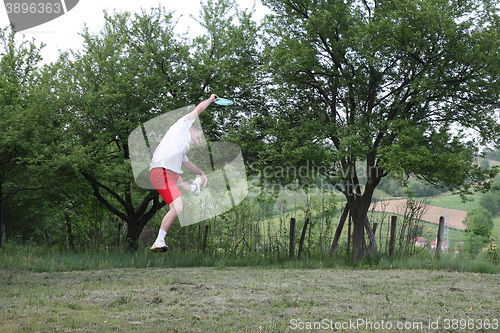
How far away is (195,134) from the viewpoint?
307cm

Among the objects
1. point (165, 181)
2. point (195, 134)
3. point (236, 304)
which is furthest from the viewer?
point (236, 304)

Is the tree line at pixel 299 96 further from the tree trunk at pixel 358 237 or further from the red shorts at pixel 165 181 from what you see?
the red shorts at pixel 165 181

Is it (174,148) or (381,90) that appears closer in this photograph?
(174,148)

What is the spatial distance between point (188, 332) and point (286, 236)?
1138 centimetres

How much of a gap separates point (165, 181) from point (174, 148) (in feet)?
0.71

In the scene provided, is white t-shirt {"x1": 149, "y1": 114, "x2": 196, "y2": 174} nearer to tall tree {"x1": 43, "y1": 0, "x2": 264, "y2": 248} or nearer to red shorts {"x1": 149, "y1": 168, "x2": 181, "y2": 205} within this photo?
red shorts {"x1": 149, "y1": 168, "x2": 181, "y2": 205}

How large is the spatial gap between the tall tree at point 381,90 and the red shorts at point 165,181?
10.2 m

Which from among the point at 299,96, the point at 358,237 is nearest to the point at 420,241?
the point at 358,237

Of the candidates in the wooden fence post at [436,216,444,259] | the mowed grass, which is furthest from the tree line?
the mowed grass

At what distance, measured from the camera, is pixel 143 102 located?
15.3m

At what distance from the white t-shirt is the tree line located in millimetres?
10017

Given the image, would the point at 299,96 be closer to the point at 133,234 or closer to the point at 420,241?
the point at 420,241

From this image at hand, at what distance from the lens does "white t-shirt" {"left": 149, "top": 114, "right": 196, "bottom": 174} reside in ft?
9.30

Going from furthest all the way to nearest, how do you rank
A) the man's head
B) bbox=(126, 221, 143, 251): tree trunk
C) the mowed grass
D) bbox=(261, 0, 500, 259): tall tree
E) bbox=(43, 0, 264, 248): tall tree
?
bbox=(126, 221, 143, 251): tree trunk < bbox=(43, 0, 264, 248): tall tree < bbox=(261, 0, 500, 259): tall tree < the mowed grass < the man's head
